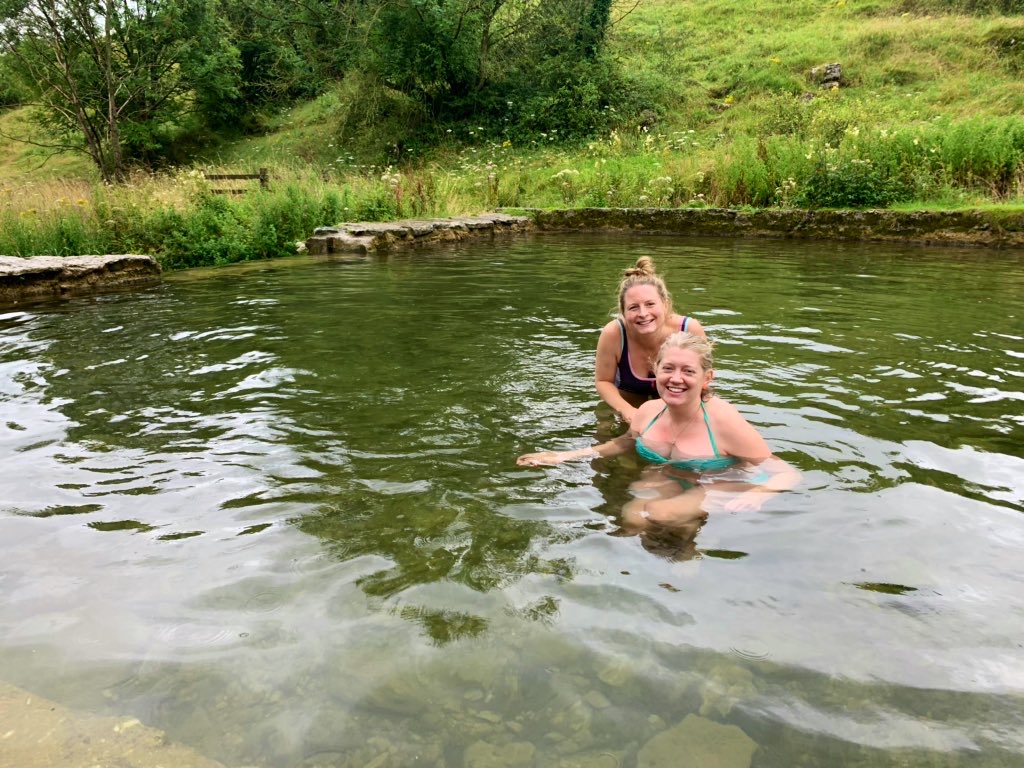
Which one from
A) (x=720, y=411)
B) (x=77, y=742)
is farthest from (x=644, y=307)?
(x=77, y=742)

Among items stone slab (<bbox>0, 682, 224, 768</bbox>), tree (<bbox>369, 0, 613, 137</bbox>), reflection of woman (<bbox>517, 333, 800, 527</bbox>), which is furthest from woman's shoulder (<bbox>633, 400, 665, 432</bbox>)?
tree (<bbox>369, 0, 613, 137</bbox>)

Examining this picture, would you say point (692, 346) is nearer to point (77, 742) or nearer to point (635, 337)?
point (635, 337)

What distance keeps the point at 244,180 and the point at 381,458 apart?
17.5m

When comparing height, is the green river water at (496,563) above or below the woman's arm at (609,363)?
below

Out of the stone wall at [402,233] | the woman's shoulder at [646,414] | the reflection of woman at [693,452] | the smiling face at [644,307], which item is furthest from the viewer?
the stone wall at [402,233]

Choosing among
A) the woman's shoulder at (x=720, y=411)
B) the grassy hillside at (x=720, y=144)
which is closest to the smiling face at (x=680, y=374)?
→ the woman's shoulder at (x=720, y=411)

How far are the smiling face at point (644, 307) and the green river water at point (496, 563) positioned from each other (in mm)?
706

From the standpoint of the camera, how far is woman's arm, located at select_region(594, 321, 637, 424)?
188 inches

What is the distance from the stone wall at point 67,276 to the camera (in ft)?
29.7

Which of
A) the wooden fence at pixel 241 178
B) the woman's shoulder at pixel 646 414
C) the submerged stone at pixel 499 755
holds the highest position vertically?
the wooden fence at pixel 241 178

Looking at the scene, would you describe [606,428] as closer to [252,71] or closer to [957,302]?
[957,302]

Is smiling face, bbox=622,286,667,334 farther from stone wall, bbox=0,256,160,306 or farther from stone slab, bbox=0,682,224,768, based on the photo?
stone wall, bbox=0,256,160,306

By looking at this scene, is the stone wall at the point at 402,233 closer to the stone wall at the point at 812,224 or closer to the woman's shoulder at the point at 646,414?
the stone wall at the point at 812,224

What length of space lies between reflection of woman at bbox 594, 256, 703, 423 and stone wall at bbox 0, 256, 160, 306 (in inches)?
315
